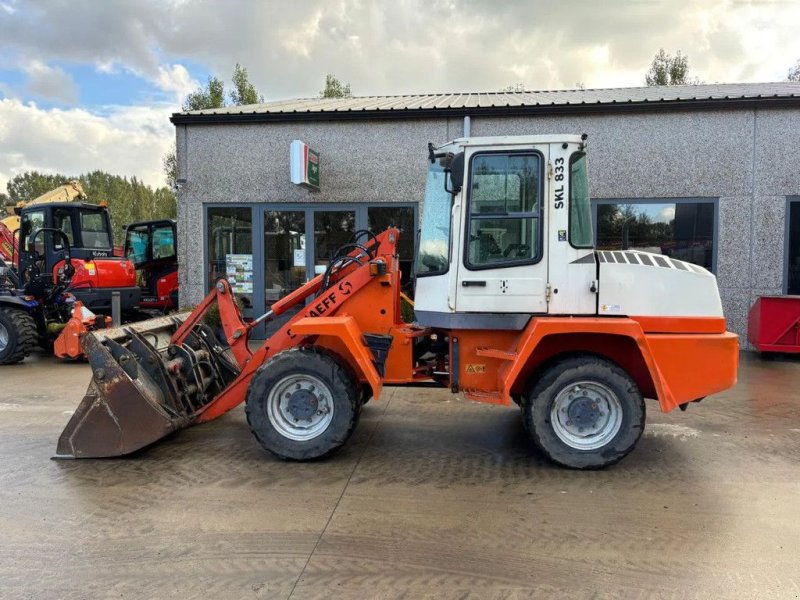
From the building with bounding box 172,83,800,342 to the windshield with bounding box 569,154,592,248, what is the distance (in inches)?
218

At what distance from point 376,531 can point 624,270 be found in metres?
2.77

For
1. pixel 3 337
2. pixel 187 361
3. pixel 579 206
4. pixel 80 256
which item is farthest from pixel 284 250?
pixel 579 206

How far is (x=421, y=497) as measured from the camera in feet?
13.3

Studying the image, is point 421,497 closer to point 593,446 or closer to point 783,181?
point 593,446

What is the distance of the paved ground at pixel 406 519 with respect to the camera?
3.02 m

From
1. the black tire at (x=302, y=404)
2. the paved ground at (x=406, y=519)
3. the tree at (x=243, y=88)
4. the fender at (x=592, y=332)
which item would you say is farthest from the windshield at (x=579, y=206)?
the tree at (x=243, y=88)

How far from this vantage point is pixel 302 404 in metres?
4.71

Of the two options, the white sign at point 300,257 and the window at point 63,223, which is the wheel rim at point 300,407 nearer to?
the white sign at point 300,257

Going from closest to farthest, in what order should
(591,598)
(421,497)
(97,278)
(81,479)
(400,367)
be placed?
(591,598), (421,497), (81,479), (400,367), (97,278)

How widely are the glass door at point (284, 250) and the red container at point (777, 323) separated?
8005 mm

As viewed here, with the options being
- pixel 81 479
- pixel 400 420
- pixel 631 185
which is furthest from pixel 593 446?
pixel 631 185

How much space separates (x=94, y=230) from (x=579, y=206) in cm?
1026

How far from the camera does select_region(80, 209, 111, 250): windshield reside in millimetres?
11117

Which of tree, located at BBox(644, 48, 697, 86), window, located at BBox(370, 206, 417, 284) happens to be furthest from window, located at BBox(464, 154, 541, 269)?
tree, located at BBox(644, 48, 697, 86)
